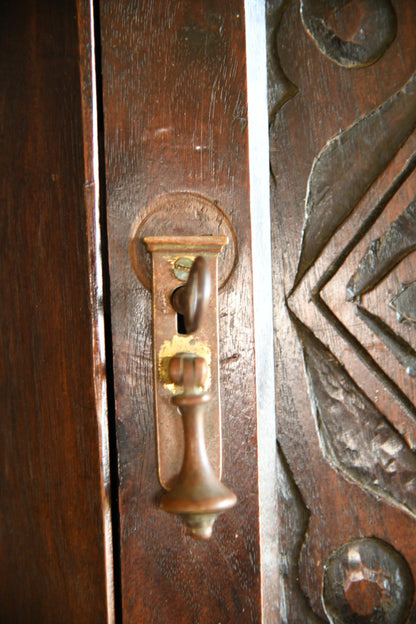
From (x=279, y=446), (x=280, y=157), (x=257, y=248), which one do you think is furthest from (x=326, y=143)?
(x=279, y=446)

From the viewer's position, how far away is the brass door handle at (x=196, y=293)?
34cm

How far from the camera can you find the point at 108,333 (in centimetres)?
41

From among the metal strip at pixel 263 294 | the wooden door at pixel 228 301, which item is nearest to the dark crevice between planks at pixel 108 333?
the wooden door at pixel 228 301

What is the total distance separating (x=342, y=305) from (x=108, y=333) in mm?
235

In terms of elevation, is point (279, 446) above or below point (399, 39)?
below

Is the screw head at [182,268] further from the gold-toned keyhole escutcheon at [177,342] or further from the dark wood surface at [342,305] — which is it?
the dark wood surface at [342,305]

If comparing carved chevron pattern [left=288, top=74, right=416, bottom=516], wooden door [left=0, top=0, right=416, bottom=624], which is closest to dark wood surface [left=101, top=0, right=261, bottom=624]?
wooden door [left=0, top=0, right=416, bottom=624]

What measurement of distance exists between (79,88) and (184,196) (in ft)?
0.41

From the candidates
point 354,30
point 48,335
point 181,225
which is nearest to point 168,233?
point 181,225

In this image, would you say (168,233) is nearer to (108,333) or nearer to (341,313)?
(108,333)

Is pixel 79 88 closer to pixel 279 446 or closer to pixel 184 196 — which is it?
pixel 184 196

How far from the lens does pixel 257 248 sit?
42cm

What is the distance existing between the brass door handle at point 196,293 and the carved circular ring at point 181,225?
52 millimetres

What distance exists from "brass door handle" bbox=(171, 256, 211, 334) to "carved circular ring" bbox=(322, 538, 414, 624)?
0.30 meters
